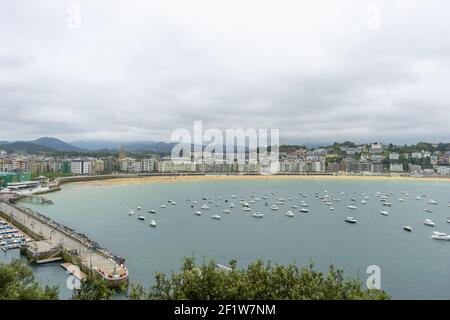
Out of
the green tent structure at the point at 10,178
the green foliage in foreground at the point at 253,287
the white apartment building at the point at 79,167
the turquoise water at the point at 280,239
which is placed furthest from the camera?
the white apartment building at the point at 79,167

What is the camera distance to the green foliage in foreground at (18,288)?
7.39 metres

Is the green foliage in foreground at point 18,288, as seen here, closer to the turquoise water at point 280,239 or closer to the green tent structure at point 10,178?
the turquoise water at point 280,239

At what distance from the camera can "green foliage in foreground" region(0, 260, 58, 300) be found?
24.3 ft

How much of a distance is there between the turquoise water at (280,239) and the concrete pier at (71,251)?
762 mm

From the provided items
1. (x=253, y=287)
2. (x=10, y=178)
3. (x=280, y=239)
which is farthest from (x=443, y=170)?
(x=253, y=287)

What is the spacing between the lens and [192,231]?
2558cm

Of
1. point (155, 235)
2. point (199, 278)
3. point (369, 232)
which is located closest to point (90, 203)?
point (155, 235)

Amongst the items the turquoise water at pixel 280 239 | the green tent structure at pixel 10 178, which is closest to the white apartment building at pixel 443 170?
the turquoise water at pixel 280 239

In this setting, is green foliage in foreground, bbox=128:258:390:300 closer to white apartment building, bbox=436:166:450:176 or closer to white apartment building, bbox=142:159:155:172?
white apartment building, bbox=142:159:155:172

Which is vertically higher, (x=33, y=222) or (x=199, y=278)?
(x=199, y=278)

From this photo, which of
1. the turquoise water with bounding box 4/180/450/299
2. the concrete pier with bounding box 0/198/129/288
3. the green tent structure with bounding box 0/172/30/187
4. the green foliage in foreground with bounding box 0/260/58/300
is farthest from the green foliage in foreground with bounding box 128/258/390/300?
the green tent structure with bounding box 0/172/30/187
